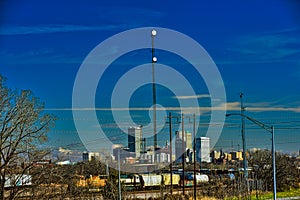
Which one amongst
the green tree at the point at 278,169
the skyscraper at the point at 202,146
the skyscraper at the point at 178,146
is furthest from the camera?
the green tree at the point at 278,169

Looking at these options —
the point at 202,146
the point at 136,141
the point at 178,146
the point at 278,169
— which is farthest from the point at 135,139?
the point at 278,169

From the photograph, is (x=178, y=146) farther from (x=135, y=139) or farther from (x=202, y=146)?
(x=135, y=139)

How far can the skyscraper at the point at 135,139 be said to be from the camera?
23281 millimetres

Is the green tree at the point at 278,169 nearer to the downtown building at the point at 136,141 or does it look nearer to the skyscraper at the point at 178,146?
the skyscraper at the point at 178,146

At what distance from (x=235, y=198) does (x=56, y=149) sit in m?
16.1

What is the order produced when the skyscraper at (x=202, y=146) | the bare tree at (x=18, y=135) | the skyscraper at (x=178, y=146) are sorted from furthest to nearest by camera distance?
the skyscraper at (x=178, y=146) → the skyscraper at (x=202, y=146) → the bare tree at (x=18, y=135)

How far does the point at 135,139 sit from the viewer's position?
2403 centimetres

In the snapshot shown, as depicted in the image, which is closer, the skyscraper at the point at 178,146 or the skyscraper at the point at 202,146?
the skyscraper at the point at 202,146

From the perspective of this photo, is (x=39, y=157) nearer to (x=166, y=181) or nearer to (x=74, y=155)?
(x=74, y=155)

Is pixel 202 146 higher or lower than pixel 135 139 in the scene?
lower

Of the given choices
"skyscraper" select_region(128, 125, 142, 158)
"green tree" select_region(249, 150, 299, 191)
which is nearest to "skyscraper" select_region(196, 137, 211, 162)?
"skyscraper" select_region(128, 125, 142, 158)

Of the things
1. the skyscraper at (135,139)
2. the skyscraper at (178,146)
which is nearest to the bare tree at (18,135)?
the skyscraper at (135,139)

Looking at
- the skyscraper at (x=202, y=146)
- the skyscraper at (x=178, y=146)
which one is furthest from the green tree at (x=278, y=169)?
the skyscraper at (x=178, y=146)

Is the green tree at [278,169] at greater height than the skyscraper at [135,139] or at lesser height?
lesser
